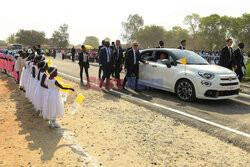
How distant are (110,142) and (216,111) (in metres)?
3.55

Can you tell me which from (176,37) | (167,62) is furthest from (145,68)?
(176,37)

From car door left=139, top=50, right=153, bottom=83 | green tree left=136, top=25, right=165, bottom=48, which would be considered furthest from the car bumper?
green tree left=136, top=25, right=165, bottom=48

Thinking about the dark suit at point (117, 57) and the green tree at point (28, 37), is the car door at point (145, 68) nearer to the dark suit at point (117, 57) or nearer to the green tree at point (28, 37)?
the dark suit at point (117, 57)

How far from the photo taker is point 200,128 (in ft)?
15.7

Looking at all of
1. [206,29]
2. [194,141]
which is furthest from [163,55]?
[206,29]

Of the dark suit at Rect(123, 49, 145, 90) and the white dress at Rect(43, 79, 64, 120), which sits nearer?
the white dress at Rect(43, 79, 64, 120)

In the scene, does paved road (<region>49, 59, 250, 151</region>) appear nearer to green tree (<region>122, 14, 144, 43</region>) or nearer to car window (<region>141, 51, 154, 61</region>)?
car window (<region>141, 51, 154, 61</region>)

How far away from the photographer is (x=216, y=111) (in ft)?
19.9

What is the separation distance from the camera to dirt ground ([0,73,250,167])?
340cm

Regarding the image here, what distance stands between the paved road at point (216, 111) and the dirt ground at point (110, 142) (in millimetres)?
301

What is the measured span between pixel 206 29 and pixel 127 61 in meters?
67.4

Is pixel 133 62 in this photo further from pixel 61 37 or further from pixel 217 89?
pixel 61 37

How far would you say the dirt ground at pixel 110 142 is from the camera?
11.2 feet

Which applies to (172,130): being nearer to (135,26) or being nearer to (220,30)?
(220,30)
